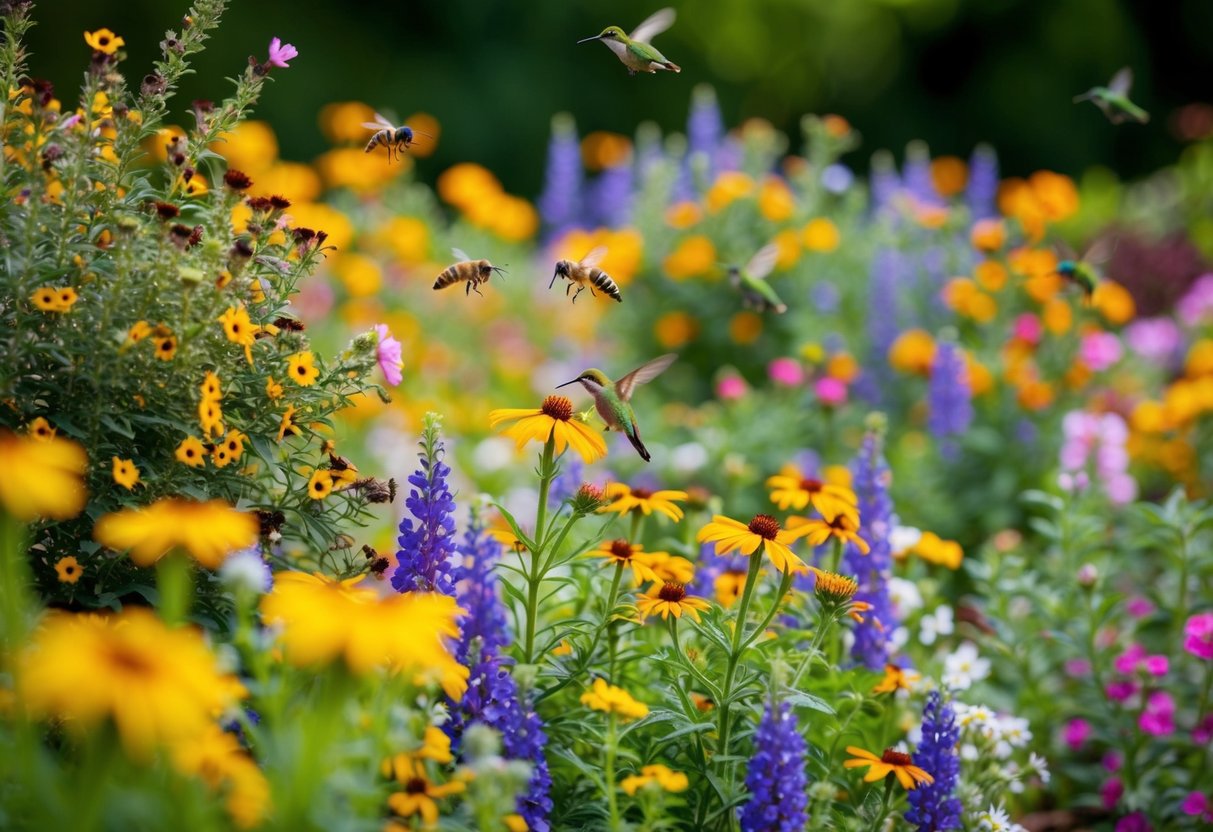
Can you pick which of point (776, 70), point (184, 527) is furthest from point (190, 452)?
point (776, 70)

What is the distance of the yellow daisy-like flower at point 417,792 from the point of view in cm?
136

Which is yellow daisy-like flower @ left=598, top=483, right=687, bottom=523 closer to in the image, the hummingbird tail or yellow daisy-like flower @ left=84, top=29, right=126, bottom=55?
the hummingbird tail

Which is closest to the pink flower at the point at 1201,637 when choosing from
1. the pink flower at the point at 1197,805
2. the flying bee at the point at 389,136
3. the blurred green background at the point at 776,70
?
the pink flower at the point at 1197,805

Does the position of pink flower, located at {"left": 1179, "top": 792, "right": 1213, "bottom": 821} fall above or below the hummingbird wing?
below

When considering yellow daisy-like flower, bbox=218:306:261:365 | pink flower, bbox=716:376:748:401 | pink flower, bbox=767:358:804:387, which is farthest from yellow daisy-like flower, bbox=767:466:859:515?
pink flower, bbox=767:358:804:387

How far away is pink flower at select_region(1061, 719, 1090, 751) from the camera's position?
2.75m

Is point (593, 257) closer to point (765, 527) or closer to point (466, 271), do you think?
point (466, 271)

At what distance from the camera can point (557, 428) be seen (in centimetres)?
171

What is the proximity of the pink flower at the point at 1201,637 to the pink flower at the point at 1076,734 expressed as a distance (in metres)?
→ 0.39

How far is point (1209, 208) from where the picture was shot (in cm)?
750

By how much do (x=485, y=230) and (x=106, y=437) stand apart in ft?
15.0

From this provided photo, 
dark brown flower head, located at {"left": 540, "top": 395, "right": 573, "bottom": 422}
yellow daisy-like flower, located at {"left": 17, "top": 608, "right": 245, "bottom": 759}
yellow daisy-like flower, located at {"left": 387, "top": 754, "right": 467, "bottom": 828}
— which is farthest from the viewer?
dark brown flower head, located at {"left": 540, "top": 395, "right": 573, "bottom": 422}

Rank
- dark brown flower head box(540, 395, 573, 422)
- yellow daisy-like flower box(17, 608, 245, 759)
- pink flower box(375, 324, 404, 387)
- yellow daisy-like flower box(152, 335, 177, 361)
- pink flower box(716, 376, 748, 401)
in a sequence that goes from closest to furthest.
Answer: yellow daisy-like flower box(17, 608, 245, 759), yellow daisy-like flower box(152, 335, 177, 361), dark brown flower head box(540, 395, 573, 422), pink flower box(375, 324, 404, 387), pink flower box(716, 376, 748, 401)

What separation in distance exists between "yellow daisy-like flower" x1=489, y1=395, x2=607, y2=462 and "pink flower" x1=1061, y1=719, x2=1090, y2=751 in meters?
1.72
